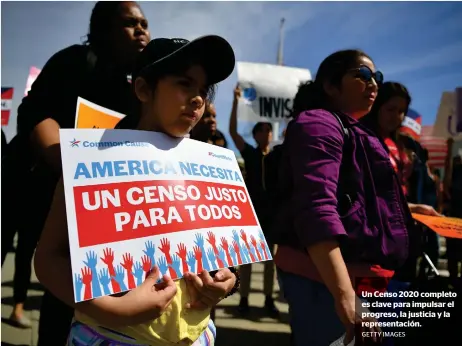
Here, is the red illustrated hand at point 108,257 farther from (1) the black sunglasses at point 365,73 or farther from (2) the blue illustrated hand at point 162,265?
(1) the black sunglasses at point 365,73

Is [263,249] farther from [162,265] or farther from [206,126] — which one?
[206,126]

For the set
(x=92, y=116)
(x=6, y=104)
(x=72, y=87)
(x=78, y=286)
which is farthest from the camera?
(x=6, y=104)

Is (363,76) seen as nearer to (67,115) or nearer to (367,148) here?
(367,148)

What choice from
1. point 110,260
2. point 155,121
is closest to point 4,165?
point 155,121

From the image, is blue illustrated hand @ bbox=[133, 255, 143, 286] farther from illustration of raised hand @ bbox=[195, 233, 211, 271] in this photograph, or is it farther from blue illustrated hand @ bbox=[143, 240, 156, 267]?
illustration of raised hand @ bbox=[195, 233, 211, 271]

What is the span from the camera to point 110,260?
0.78m

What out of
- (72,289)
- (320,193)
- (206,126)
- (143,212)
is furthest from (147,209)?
(206,126)

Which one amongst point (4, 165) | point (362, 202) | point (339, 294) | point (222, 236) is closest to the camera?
point (222, 236)

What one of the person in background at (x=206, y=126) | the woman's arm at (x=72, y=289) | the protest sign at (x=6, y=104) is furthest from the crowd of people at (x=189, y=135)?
the protest sign at (x=6, y=104)

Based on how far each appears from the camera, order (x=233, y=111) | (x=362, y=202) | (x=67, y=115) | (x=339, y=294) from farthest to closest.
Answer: (x=233, y=111) < (x=67, y=115) < (x=362, y=202) < (x=339, y=294)

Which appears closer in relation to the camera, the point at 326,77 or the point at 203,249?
the point at 203,249

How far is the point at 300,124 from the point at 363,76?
35cm

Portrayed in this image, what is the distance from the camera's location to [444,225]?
5.06 ft

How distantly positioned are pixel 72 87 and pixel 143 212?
0.76 m
